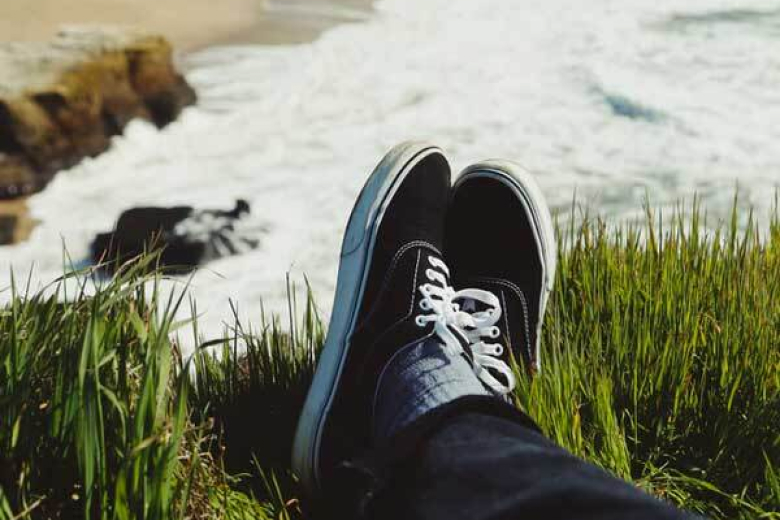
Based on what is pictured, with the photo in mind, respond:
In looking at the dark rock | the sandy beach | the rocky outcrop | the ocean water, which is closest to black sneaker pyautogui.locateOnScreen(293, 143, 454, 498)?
the ocean water

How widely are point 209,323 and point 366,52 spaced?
149 inches

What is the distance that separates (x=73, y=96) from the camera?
17.7ft

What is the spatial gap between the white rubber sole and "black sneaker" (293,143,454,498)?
0.32 ft

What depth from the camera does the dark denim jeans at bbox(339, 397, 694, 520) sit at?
0.89 m

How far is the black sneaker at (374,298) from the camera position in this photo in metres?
1.35

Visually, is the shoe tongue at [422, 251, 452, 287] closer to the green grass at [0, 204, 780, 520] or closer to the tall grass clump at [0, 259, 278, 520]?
the green grass at [0, 204, 780, 520]

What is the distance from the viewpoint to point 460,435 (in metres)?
1.09

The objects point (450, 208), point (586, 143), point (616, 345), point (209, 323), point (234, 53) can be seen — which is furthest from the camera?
point (234, 53)

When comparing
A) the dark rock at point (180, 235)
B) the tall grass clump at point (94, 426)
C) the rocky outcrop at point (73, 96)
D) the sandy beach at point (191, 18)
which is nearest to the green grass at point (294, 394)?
the tall grass clump at point (94, 426)

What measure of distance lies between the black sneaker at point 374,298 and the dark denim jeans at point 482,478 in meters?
0.19

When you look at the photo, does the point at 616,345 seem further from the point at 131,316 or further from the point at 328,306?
the point at 328,306

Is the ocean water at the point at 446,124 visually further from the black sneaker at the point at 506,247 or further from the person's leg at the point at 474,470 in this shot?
Answer: the person's leg at the point at 474,470

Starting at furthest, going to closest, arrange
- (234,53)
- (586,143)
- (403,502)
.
→ (234,53)
(586,143)
(403,502)

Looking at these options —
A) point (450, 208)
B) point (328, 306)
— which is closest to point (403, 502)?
point (450, 208)
